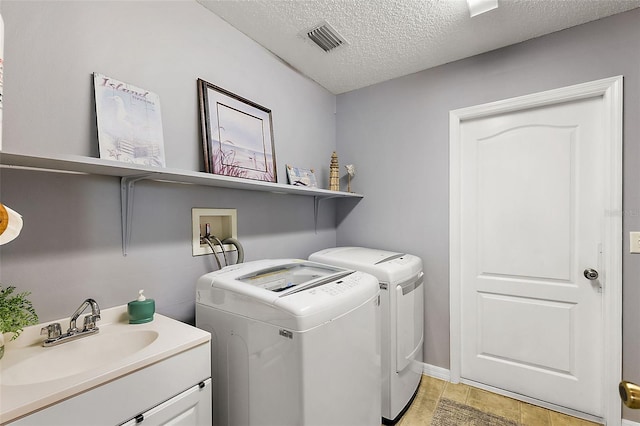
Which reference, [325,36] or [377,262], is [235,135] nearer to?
[325,36]

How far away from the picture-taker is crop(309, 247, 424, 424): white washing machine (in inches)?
70.2

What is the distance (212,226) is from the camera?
179 cm

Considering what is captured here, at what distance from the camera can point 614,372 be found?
176cm

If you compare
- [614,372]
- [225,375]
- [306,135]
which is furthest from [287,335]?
[614,372]

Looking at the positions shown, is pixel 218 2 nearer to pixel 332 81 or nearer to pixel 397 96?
pixel 332 81

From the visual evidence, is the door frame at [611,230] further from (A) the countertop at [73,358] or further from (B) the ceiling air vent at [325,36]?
(A) the countertop at [73,358]

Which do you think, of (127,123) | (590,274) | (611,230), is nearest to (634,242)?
(611,230)

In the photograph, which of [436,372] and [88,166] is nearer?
[88,166]

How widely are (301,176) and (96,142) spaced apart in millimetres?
1323

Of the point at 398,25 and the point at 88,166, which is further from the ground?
the point at 398,25

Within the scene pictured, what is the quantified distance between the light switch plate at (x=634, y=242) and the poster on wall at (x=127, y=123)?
2.58 m

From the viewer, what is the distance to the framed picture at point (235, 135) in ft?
5.54

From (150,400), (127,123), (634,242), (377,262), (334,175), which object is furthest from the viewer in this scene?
(334,175)

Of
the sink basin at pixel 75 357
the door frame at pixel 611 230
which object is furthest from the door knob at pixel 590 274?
the sink basin at pixel 75 357
